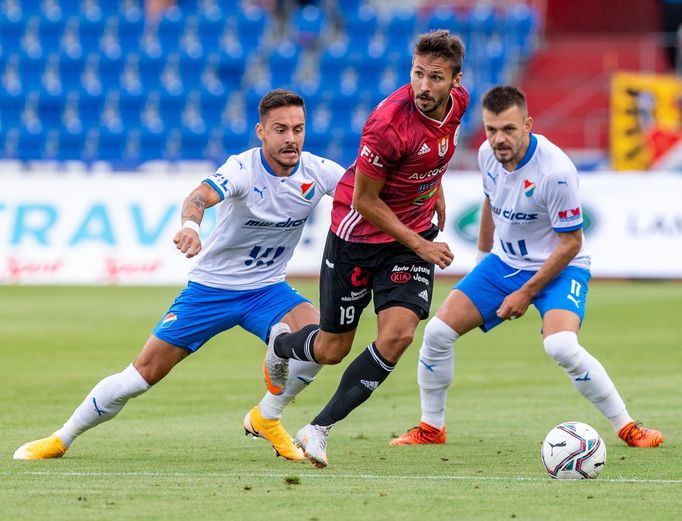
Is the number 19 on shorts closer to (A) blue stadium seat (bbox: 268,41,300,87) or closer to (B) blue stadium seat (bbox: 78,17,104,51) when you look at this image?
(A) blue stadium seat (bbox: 268,41,300,87)

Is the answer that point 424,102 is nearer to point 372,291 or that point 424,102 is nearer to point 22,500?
point 372,291

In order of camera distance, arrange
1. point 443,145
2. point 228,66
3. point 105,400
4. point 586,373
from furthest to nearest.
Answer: point 228,66, point 586,373, point 105,400, point 443,145

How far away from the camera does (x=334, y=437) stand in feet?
30.2

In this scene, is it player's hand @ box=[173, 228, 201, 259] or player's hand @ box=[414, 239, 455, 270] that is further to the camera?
player's hand @ box=[414, 239, 455, 270]

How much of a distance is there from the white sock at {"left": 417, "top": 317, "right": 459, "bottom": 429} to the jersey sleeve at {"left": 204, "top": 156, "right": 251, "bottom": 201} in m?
1.70

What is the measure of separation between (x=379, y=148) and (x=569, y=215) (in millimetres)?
1733

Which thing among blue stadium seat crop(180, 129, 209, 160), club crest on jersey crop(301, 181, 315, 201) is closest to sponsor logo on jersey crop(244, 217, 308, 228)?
club crest on jersey crop(301, 181, 315, 201)

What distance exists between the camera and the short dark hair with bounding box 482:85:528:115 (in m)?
8.58

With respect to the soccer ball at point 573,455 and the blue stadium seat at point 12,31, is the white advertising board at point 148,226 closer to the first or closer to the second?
the blue stadium seat at point 12,31

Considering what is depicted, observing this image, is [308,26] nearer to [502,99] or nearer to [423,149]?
[502,99]

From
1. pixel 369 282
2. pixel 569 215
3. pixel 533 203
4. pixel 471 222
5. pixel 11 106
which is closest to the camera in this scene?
pixel 369 282

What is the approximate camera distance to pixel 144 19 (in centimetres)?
3017

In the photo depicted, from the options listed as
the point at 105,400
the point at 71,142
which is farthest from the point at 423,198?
the point at 71,142

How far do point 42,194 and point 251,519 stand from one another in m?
17.1
